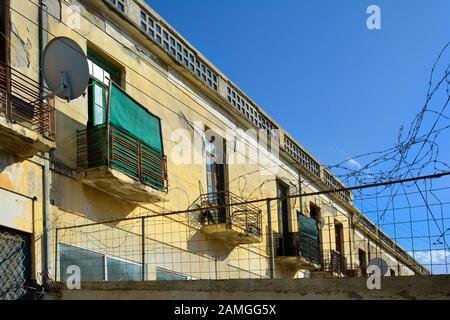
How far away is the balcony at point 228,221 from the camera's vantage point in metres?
15.9

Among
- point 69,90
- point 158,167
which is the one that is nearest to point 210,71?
point 158,167

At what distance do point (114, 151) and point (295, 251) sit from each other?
9.21 metres

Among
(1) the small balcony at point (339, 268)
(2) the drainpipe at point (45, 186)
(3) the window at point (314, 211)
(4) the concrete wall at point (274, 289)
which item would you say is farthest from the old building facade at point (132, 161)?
(3) the window at point (314, 211)

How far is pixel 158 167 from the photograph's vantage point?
13.2m

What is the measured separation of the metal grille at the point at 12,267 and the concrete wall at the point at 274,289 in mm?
968

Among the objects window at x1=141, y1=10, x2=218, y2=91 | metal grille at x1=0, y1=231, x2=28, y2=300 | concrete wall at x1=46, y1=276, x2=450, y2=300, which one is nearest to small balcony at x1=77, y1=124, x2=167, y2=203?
metal grille at x1=0, y1=231, x2=28, y2=300

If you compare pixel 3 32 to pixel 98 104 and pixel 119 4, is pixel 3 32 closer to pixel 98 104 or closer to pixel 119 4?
pixel 98 104

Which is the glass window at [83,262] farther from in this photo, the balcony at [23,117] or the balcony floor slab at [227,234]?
the balcony floor slab at [227,234]

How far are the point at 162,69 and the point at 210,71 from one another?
106 inches

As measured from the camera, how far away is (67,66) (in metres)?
10.1

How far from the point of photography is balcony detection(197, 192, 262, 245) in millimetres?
15898

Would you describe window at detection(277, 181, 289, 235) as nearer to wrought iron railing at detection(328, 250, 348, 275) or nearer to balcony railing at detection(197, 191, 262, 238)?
wrought iron railing at detection(328, 250, 348, 275)

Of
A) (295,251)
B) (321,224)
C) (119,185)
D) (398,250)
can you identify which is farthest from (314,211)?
(119,185)

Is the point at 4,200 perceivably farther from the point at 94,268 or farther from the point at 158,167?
the point at 158,167
